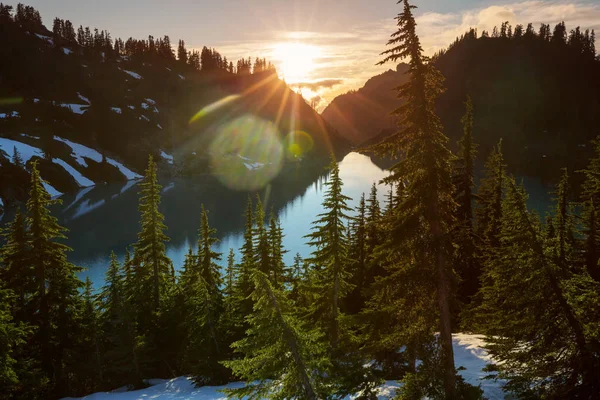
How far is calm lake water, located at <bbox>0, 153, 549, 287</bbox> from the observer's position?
71.7 meters

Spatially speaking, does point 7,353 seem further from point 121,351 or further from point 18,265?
point 121,351

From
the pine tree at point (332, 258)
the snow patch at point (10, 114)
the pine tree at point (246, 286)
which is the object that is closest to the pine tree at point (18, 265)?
the pine tree at point (246, 286)

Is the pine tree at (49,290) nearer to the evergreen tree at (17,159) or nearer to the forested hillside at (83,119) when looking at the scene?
the forested hillside at (83,119)

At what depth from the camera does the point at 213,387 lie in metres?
20.6

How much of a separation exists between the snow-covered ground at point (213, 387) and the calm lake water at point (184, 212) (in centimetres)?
2666

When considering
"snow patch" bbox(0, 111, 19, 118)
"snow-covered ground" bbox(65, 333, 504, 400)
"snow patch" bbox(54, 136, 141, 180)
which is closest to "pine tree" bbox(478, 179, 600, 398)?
"snow-covered ground" bbox(65, 333, 504, 400)

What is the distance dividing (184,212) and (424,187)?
100233mm

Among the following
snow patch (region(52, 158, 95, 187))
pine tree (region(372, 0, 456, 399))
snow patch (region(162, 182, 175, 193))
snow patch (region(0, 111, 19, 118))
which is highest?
snow patch (region(0, 111, 19, 118))

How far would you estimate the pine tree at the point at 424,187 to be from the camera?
31.8 feet

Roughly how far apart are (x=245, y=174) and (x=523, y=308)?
556 feet

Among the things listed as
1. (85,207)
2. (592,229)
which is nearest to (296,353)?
(592,229)

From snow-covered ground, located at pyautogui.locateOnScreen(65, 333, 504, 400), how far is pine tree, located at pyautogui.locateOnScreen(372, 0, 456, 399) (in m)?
6.48

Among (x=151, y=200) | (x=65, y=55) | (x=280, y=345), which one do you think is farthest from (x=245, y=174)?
(x=280, y=345)

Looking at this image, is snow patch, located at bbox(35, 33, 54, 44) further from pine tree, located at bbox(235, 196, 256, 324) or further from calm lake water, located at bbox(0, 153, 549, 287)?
pine tree, located at bbox(235, 196, 256, 324)
